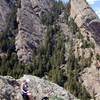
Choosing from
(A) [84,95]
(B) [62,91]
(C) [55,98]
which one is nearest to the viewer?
(C) [55,98]

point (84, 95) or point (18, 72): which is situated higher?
point (18, 72)

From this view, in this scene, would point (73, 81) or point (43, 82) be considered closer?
point (43, 82)

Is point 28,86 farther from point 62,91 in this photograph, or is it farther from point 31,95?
point 62,91

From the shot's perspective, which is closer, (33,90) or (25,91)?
(25,91)

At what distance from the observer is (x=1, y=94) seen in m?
26.4

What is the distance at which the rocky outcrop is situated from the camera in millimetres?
26625

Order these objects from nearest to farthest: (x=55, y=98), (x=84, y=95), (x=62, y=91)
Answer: (x=55, y=98)
(x=62, y=91)
(x=84, y=95)

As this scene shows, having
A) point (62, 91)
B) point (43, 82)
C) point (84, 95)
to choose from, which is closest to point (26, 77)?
point (43, 82)

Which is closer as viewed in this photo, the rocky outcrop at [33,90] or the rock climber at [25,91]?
the rock climber at [25,91]

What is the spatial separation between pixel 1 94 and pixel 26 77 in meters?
3.21

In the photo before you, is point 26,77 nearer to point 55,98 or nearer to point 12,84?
point 12,84

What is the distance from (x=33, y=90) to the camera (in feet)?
89.5

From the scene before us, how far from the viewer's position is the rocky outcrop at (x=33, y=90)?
26.6 m

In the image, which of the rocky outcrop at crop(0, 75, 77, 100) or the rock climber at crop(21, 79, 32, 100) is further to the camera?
the rocky outcrop at crop(0, 75, 77, 100)
